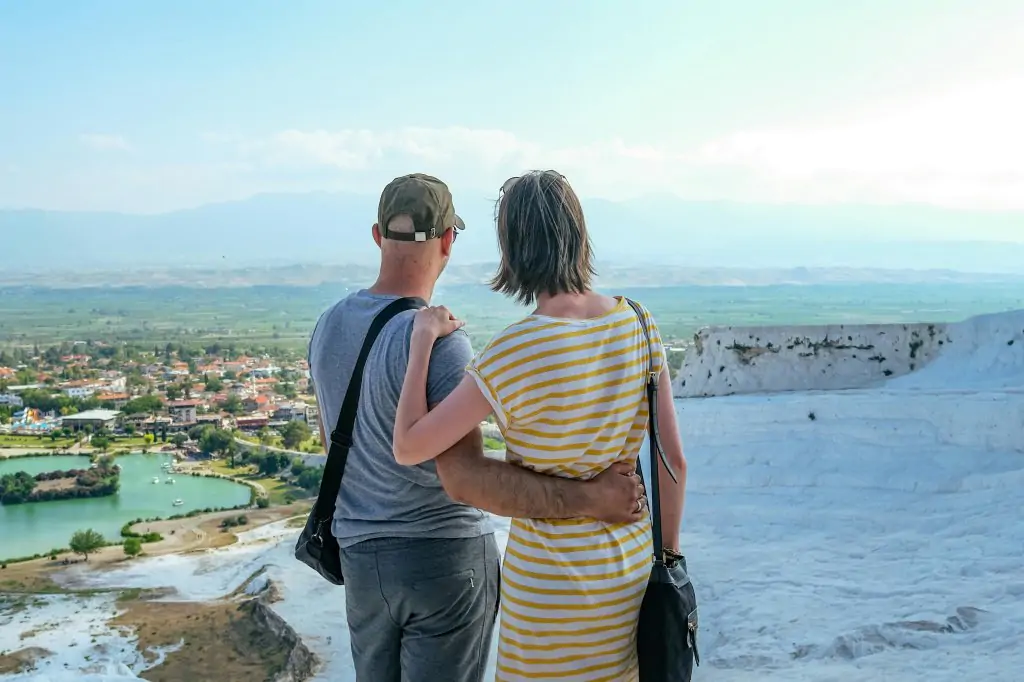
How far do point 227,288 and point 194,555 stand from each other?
52165 millimetres

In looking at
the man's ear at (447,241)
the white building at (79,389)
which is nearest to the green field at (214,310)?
the white building at (79,389)

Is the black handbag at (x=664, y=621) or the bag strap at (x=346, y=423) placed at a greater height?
the bag strap at (x=346, y=423)

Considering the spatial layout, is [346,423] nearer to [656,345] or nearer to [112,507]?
[656,345]

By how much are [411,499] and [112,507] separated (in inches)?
910

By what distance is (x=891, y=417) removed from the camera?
7.57 m

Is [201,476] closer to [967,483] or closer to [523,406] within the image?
[967,483]

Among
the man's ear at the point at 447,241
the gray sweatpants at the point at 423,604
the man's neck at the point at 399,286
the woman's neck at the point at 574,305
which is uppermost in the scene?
the man's ear at the point at 447,241

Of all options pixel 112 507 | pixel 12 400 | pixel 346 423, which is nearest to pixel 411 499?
pixel 346 423

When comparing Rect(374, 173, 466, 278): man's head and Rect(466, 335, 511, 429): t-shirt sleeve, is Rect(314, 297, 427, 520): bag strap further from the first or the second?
Rect(466, 335, 511, 429): t-shirt sleeve

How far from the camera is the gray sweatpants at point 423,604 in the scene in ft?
5.48

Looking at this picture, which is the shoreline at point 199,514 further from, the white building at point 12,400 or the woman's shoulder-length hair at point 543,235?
the woman's shoulder-length hair at point 543,235

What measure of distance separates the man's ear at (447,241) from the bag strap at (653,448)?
1.31 ft

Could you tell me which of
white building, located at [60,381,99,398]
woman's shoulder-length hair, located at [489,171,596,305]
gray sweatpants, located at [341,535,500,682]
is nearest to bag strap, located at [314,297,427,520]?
gray sweatpants, located at [341,535,500,682]

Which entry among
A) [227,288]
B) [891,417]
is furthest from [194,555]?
[227,288]
